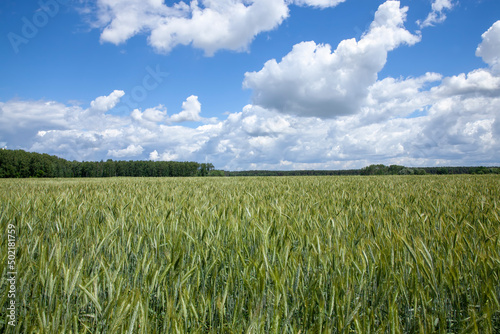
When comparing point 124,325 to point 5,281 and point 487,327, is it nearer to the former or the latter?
point 5,281

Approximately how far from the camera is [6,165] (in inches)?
2699

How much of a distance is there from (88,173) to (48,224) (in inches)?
4287

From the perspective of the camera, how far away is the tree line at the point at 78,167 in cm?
7019

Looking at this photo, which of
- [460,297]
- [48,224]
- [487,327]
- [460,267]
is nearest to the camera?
[487,327]

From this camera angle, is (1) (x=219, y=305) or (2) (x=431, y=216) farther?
(2) (x=431, y=216)

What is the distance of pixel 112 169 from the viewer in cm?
10281

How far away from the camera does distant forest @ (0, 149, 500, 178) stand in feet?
203

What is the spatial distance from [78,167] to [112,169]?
36.9 feet

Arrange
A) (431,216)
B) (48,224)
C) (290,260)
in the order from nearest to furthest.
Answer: (290,260) < (48,224) < (431,216)

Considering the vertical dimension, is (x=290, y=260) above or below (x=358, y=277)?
above

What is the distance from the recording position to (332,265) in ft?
5.24

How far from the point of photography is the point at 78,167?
94688mm

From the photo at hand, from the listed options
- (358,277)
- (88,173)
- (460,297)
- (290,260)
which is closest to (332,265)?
(358,277)

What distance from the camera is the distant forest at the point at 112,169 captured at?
6188 centimetres
